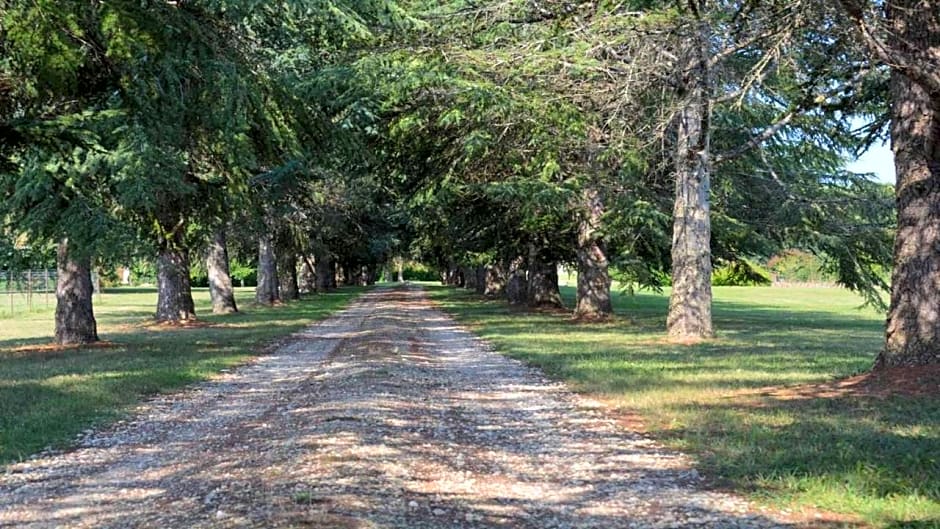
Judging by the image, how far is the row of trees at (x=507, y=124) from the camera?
9922 mm

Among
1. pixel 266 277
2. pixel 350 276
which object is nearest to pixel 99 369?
pixel 266 277

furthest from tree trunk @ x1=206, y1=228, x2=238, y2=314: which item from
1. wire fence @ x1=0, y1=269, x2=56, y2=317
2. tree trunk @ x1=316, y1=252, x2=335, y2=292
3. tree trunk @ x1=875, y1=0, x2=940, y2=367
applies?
tree trunk @ x1=316, y1=252, x2=335, y2=292

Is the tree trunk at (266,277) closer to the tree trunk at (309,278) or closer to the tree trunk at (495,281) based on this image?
the tree trunk at (495,281)

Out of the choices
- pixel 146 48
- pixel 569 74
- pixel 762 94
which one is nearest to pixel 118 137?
pixel 146 48

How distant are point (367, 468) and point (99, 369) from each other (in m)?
8.78

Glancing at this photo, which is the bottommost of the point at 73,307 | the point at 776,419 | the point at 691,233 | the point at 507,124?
the point at 776,419

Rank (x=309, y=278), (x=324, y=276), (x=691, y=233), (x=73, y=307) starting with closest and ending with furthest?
(x=73, y=307) → (x=691, y=233) → (x=309, y=278) → (x=324, y=276)

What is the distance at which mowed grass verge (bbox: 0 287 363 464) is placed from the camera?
28.4 feet

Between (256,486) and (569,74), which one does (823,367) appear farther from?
(256,486)

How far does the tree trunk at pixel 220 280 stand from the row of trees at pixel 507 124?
5.67 meters

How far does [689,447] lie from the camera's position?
7277 millimetres

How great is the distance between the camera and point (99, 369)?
524 inches

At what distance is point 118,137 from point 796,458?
33.1ft

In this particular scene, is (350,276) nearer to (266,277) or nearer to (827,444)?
(266,277)
